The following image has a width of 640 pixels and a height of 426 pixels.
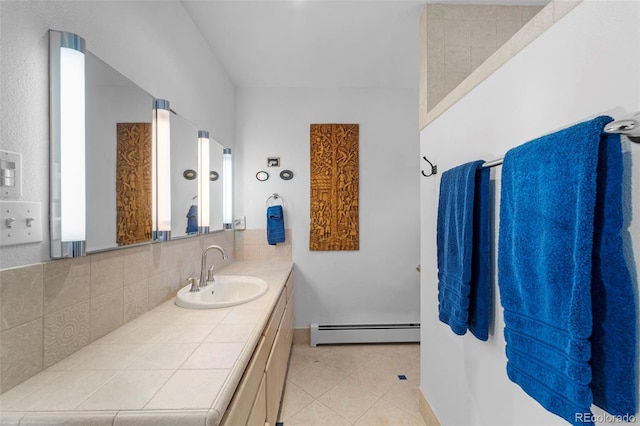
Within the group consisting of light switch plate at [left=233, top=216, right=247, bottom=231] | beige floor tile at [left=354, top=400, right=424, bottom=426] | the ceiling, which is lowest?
beige floor tile at [left=354, top=400, right=424, bottom=426]

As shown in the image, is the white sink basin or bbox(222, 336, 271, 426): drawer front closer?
bbox(222, 336, 271, 426): drawer front

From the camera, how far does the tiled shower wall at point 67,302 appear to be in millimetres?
671

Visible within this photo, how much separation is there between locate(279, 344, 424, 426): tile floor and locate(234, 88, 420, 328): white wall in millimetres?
315

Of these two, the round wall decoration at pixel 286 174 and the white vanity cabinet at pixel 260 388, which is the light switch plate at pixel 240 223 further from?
the white vanity cabinet at pixel 260 388

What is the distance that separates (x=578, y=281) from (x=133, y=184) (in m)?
1.51

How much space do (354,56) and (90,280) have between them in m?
2.25

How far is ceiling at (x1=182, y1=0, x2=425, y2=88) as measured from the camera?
1.61 metres

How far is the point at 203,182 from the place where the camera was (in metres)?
1.86

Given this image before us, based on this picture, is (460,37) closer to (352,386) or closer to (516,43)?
(516,43)

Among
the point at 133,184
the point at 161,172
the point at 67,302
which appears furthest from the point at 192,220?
the point at 67,302

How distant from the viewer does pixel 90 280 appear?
2.97ft

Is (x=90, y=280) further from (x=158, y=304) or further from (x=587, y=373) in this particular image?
(x=587, y=373)

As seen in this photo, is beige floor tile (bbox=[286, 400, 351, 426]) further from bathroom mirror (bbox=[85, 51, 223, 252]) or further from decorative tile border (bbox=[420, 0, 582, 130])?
decorative tile border (bbox=[420, 0, 582, 130])

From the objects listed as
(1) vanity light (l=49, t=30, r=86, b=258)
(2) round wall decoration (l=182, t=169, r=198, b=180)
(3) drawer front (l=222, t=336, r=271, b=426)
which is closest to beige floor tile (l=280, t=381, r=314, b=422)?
(3) drawer front (l=222, t=336, r=271, b=426)
